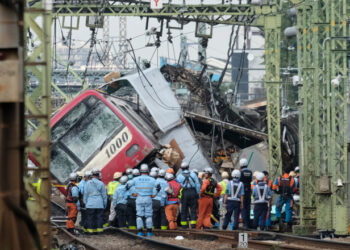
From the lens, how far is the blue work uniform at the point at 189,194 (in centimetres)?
2138

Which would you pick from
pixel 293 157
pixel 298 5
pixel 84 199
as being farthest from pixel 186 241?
pixel 293 157

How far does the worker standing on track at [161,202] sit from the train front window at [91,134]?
12.8 feet

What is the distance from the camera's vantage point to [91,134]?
25.8m

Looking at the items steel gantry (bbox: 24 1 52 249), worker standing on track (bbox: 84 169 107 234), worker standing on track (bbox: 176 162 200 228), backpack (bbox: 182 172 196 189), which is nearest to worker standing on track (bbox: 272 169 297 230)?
worker standing on track (bbox: 176 162 200 228)

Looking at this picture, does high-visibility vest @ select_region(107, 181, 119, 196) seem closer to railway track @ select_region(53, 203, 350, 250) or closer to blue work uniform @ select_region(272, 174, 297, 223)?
railway track @ select_region(53, 203, 350, 250)

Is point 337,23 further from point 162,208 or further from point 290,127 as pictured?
point 290,127

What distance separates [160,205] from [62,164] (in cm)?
498

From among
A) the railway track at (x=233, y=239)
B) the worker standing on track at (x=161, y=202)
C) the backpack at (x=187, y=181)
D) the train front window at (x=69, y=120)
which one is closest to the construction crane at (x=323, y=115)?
the railway track at (x=233, y=239)

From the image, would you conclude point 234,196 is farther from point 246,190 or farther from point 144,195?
point 144,195

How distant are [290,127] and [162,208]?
14220mm

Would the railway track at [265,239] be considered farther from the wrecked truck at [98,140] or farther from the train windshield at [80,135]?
the train windshield at [80,135]

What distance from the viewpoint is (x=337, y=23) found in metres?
19.8

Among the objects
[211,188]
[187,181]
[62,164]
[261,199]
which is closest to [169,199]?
[187,181]

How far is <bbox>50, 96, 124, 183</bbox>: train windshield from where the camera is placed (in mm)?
25750
